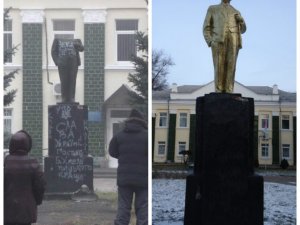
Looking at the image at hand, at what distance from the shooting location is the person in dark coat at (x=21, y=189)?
554 centimetres

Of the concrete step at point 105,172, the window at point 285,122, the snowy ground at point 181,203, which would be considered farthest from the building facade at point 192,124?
the concrete step at point 105,172

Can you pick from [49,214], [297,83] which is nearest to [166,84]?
[297,83]

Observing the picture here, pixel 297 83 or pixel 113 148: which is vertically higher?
pixel 297 83

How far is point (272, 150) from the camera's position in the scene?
6906 mm

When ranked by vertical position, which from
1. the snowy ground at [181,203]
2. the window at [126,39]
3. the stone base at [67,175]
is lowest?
the snowy ground at [181,203]

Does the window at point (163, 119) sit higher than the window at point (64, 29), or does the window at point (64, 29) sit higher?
the window at point (64, 29)

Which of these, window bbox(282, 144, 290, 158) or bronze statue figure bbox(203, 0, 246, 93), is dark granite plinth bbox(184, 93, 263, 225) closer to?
bronze statue figure bbox(203, 0, 246, 93)

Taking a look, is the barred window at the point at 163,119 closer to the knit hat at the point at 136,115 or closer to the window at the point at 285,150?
the knit hat at the point at 136,115

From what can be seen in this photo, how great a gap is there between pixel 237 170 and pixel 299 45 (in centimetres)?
166

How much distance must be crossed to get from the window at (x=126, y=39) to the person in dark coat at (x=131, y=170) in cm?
67

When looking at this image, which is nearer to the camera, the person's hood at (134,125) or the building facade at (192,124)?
the person's hood at (134,125)

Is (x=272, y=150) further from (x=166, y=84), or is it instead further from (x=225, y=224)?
(x=225, y=224)

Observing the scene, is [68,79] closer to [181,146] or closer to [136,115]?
[136,115]

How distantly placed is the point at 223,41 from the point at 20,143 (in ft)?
6.73
